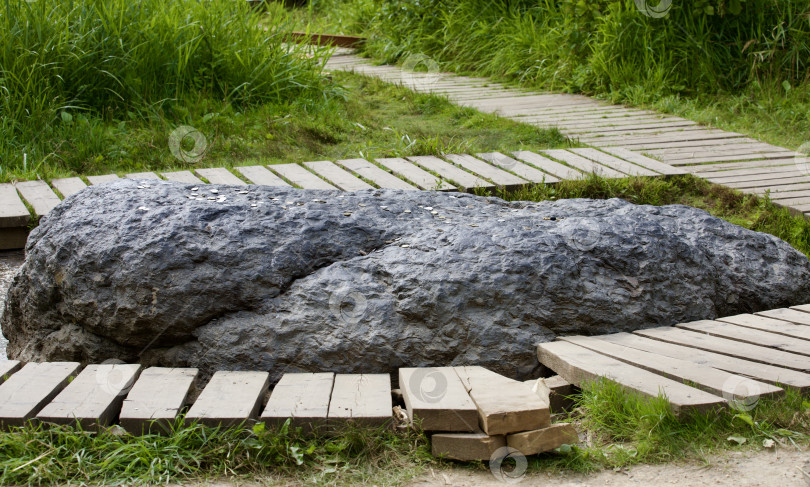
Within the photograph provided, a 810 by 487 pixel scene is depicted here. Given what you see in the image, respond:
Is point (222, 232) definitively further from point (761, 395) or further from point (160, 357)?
point (761, 395)

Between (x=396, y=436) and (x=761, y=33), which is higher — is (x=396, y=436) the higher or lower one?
the lower one

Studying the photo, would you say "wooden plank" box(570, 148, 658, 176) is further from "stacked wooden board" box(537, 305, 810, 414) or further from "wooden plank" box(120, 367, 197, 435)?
"wooden plank" box(120, 367, 197, 435)

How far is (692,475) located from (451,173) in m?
2.96

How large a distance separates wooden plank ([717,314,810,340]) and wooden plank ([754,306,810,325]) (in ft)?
0.12

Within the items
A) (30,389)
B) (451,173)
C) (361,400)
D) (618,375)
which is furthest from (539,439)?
(451,173)

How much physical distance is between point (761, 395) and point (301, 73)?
5617 millimetres

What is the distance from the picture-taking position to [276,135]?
19.9 feet

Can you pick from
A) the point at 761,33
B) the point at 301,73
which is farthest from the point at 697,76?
the point at 301,73

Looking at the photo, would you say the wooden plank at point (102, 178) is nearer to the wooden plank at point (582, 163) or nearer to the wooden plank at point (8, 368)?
the wooden plank at point (8, 368)

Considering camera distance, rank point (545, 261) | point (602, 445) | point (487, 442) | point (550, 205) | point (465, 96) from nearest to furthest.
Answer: point (487, 442)
point (602, 445)
point (545, 261)
point (550, 205)
point (465, 96)

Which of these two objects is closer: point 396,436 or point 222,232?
Result: point 396,436

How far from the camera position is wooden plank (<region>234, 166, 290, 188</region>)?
15.4 feet

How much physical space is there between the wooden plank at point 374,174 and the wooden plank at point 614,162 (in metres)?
1.34

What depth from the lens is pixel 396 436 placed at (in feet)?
7.77
